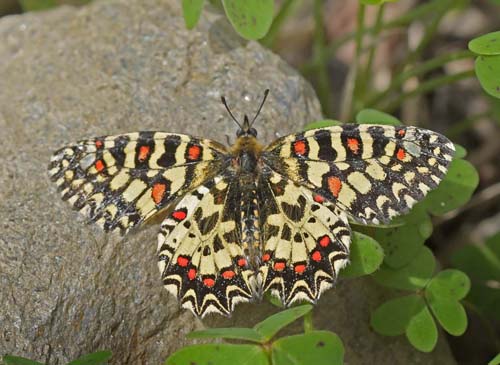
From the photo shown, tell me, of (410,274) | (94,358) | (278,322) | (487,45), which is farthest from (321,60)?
(94,358)

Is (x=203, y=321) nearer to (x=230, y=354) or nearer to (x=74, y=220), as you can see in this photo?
(x=230, y=354)

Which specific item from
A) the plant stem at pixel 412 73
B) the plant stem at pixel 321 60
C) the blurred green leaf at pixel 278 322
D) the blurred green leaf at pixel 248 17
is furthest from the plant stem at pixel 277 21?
the blurred green leaf at pixel 278 322

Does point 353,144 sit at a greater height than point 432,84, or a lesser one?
greater

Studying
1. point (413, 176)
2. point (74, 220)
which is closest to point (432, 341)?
point (413, 176)

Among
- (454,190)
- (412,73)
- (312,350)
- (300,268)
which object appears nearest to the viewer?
(312,350)

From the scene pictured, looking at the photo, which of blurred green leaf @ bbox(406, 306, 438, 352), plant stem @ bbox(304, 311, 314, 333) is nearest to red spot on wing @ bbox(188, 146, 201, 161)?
plant stem @ bbox(304, 311, 314, 333)

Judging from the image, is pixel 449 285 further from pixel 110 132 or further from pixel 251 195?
pixel 110 132
